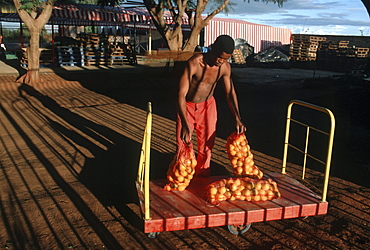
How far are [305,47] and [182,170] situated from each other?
26.2 meters

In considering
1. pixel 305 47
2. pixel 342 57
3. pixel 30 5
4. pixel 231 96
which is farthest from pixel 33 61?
pixel 305 47

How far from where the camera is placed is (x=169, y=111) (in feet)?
34.9

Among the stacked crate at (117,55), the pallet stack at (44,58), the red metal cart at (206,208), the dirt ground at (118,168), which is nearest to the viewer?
the red metal cart at (206,208)

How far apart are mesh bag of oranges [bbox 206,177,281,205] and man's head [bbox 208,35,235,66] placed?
56.9 inches

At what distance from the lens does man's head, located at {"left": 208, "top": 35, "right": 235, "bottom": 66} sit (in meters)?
3.95

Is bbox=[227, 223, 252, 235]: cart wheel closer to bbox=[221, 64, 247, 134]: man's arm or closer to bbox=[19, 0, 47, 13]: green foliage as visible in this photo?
bbox=[221, 64, 247, 134]: man's arm

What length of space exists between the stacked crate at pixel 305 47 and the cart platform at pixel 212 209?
83.2ft

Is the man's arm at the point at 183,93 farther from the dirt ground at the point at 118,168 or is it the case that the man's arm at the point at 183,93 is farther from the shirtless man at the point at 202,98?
the dirt ground at the point at 118,168

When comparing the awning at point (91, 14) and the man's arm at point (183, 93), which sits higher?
the awning at point (91, 14)

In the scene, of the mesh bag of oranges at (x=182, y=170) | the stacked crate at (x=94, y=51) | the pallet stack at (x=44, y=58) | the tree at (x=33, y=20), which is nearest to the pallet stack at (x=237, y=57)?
the stacked crate at (x=94, y=51)

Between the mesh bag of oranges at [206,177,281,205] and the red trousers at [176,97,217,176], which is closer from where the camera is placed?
the mesh bag of oranges at [206,177,281,205]

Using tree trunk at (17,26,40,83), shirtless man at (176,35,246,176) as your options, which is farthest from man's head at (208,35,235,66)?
tree trunk at (17,26,40,83)

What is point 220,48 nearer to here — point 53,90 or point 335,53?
point 53,90

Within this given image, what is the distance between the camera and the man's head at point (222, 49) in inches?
155
